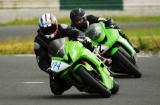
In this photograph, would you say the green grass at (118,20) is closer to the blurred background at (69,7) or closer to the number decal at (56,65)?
the blurred background at (69,7)

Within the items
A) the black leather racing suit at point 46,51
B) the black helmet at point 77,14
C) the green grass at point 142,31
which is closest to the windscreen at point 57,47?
the black leather racing suit at point 46,51

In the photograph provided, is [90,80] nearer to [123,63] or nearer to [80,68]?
[80,68]

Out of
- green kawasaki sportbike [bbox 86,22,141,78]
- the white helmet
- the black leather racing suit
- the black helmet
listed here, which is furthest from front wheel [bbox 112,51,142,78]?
the white helmet

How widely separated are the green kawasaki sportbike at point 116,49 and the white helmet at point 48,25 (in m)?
2.53

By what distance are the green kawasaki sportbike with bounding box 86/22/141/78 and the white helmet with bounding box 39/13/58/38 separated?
2.53 metres

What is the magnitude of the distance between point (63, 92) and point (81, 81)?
139cm

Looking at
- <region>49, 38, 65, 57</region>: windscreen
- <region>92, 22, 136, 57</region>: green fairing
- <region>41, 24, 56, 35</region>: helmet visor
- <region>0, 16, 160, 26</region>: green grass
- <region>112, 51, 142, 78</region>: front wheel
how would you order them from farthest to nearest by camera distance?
<region>0, 16, 160, 26</region>: green grass < <region>112, 51, 142, 78</region>: front wheel < <region>92, 22, 136, 57</region>: green fairing < <region>41, 24, 56, 35</region>: helmet visor < <region>49, 38, 65, 57</region>: windscreen

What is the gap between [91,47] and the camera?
14.3 metres

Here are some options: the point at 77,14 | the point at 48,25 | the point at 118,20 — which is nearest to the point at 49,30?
the point at 48,25

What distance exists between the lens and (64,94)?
15180mm

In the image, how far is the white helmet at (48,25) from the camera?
14.6 meters

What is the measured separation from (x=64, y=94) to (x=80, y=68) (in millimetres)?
1642

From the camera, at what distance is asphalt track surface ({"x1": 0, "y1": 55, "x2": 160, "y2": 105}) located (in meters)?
13.7

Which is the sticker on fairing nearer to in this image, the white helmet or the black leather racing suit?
the black leather racing suit
